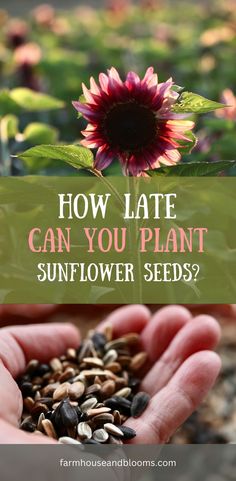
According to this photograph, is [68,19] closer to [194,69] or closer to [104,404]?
[194,69]

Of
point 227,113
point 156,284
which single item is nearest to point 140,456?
point 156,284

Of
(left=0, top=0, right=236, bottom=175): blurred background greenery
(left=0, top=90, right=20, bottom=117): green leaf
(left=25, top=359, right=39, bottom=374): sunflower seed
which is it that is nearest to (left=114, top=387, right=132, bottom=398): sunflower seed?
(left=25, top=359, right=39, bottom=374): sunflower seed

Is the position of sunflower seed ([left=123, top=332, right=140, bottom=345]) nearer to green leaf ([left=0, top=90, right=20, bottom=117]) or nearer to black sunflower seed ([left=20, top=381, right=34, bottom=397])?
black sunflower seed ([left=20, top=381, right=34, bottom=397])

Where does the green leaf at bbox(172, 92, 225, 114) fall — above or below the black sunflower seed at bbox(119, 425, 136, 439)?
above

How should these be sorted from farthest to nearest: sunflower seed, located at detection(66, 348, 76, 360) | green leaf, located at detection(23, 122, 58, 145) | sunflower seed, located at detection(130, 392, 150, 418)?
green leaf, located at detection(23, 122, 58, 145), sunflower seed, located at detection(66, 348, 76, 360), sunflower seed, located at detection(130, 392, 150, 418)

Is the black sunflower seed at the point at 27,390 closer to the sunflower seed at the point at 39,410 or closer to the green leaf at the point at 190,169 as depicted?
the sunflower seed at the point at 39,410

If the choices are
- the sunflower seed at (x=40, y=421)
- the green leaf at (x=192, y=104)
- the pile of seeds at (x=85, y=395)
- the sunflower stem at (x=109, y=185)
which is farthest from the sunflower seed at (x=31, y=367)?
the green leaf at (x=192, y=104)
